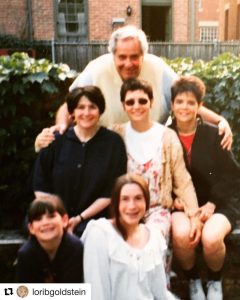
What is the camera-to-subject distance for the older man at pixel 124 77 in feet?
3.84

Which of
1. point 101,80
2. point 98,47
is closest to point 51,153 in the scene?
point 101,80

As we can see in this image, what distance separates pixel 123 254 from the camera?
1.02m

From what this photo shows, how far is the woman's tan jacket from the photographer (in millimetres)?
1161

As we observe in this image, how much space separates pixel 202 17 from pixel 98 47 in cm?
41

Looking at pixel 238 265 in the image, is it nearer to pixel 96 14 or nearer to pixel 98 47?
pixel 98 47

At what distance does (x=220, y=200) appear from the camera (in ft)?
4.07

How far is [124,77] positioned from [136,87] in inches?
4.5

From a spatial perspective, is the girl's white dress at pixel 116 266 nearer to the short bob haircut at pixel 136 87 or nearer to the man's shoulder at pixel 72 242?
the man's shoulder at pixel 72 242

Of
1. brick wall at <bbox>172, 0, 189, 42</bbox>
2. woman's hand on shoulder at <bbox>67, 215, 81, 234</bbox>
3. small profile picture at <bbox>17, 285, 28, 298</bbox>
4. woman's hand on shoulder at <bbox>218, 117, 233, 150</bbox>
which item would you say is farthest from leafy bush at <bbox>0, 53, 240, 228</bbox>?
small profile picture at <bbox>17, 285, 28, 298</bbox>

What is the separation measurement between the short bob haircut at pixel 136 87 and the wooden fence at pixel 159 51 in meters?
0.46

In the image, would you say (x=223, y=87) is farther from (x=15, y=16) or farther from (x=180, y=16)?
(x=15, y=16)

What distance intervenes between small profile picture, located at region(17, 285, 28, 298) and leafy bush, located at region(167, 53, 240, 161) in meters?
0.84

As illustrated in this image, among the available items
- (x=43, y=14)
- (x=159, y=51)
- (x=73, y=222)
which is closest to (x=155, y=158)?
(x=73, y=222)

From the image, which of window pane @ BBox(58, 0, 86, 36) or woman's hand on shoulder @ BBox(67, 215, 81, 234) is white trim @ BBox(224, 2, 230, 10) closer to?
window pane @ BBox(58, 0, 86, 36)
